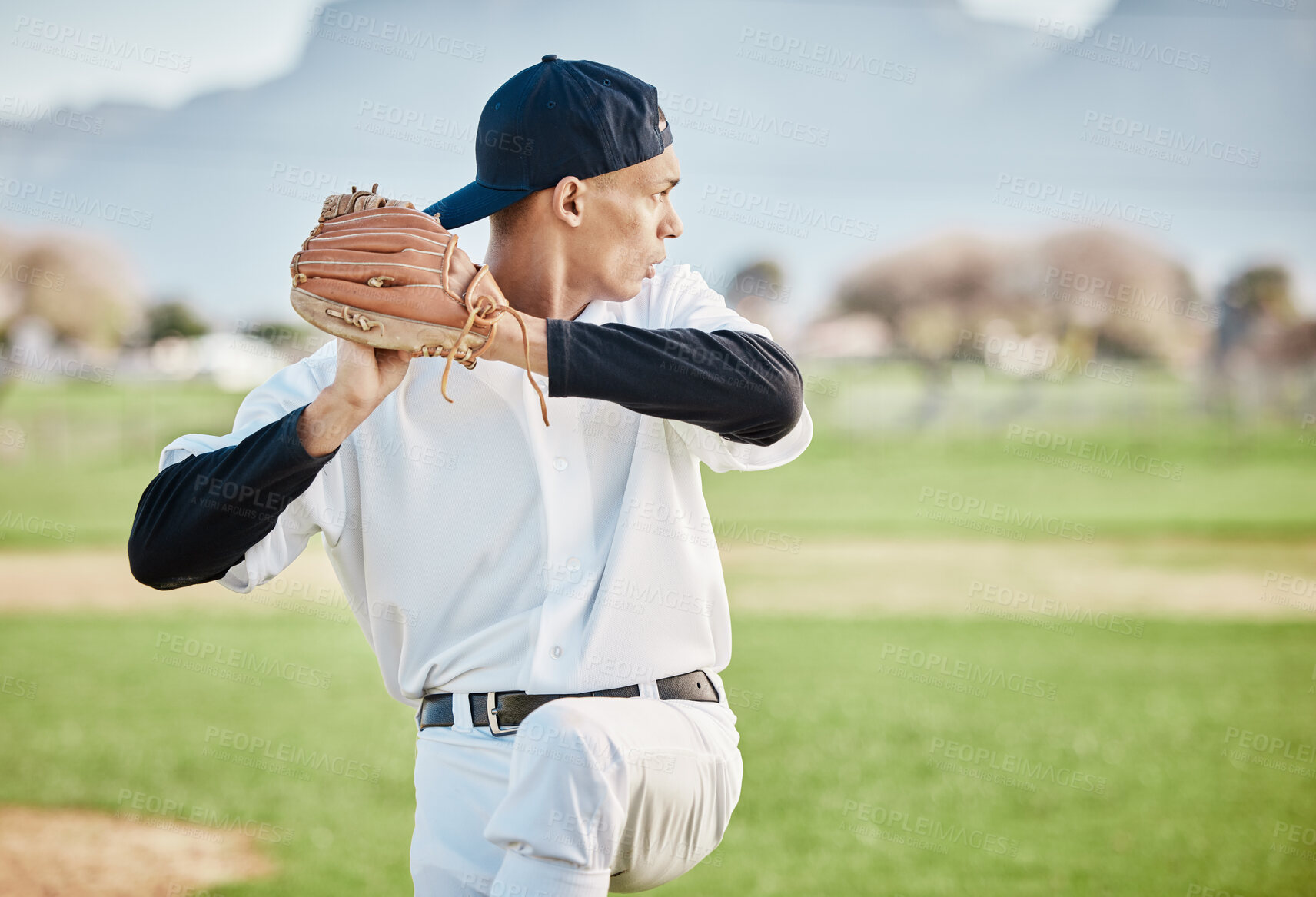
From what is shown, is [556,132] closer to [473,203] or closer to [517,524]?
[473,203]

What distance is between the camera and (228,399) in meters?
29.8

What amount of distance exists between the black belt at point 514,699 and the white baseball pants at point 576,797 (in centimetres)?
2

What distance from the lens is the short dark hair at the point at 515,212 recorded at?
68.2 inches

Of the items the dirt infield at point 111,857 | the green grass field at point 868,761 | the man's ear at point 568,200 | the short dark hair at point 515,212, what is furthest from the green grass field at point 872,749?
the man's ear at point 568,200

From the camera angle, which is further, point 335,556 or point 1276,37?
point 1276,37

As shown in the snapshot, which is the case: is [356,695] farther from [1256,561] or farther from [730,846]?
[1256,561]

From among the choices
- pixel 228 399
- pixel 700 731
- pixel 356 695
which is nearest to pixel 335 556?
pixel 700 731

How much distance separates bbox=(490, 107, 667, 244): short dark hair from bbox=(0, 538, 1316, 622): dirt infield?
9.29 meters

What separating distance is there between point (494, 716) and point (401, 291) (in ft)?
2.19

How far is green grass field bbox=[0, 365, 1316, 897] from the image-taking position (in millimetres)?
4680

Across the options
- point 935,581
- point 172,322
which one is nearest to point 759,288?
point 935,581

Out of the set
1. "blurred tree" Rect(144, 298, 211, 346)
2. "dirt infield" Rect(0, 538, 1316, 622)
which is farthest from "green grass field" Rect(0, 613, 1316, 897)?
"blurred tree" Rect(144, 298, 211, 346)

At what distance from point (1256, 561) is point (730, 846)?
12699 mm

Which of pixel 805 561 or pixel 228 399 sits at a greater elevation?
pixel 228 399
